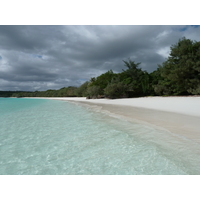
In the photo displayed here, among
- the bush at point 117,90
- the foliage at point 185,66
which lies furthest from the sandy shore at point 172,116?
the bush at point 117,90

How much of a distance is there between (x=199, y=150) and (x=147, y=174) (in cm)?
169

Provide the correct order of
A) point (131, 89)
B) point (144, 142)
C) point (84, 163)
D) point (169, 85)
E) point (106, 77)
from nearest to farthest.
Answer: point (84, 163) → point (144, 142) → point (169, 85) → point (131, 89) → point (106, 77)

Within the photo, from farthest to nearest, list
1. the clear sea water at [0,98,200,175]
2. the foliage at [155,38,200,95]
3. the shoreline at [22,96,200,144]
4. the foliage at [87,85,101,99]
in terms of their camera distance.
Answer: the foliage at [87,85,101,99]
the foliage at [155,38,200,95]
the shoreline at [22,96,200,144]
the clear sea water at [0,98,200,175]

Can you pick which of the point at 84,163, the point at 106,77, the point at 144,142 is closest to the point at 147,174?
the point at 84,163

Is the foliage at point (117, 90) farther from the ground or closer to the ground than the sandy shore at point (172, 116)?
farther from the ground

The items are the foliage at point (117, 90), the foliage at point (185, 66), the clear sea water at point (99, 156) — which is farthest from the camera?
the foliage at point (117, 90)

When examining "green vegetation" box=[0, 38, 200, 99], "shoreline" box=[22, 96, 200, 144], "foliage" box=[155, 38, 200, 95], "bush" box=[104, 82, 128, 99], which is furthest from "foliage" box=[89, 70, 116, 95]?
"shoreline" box=[22, 96, 200, 144]

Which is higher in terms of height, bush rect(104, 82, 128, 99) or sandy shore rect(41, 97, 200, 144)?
bush rect(104, 82, 128, 99)

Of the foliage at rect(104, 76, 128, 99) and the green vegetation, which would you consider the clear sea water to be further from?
the foliage at rect(104, 76, 128, 99)

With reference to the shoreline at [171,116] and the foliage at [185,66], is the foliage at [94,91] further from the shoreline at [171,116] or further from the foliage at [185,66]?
the shoreline at [171,116]

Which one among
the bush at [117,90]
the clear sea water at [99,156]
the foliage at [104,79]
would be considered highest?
the foliage at [104,79]
